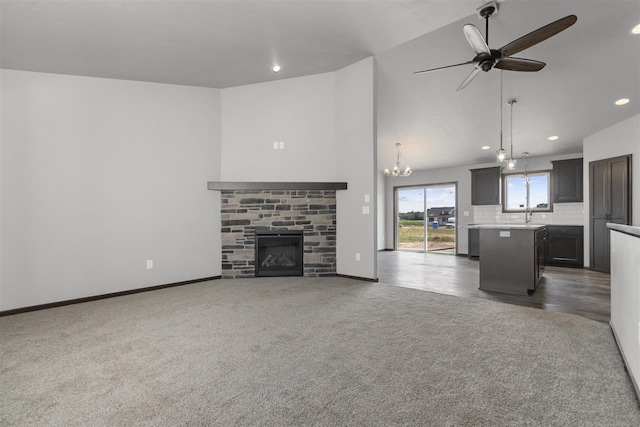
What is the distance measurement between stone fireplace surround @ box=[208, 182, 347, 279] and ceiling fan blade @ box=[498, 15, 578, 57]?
2.99m

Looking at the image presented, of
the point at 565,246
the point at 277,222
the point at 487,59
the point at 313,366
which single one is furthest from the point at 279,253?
the point at 565,246

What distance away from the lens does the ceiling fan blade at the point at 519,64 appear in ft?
10.5

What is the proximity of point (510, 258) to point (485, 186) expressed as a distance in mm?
4400

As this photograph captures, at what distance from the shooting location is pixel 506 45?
2.92 m

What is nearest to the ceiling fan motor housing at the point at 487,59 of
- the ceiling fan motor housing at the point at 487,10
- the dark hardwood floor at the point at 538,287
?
the ceiling fan motor housing at the point at 487,10

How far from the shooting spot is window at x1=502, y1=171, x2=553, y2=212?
25.3 feet

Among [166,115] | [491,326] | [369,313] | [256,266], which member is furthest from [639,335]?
[166,115]

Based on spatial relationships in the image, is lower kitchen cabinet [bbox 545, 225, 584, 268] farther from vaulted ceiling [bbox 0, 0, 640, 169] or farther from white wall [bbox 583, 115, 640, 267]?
vaulted ceiling [bbox 0, 0, 640, 169]

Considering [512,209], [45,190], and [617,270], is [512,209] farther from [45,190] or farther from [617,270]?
[45,190]

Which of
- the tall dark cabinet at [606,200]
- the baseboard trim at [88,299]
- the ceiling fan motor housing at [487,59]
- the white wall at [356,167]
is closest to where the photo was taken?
the ceiling fan motor housing at [487,59]

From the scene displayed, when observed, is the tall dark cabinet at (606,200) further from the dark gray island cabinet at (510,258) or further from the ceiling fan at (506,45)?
the ceiling fan at (506,45)

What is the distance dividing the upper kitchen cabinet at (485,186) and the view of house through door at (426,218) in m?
0.79

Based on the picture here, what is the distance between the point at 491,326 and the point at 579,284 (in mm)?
3108

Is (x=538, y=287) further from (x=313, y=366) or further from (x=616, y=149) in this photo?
(x=313, y=366)
